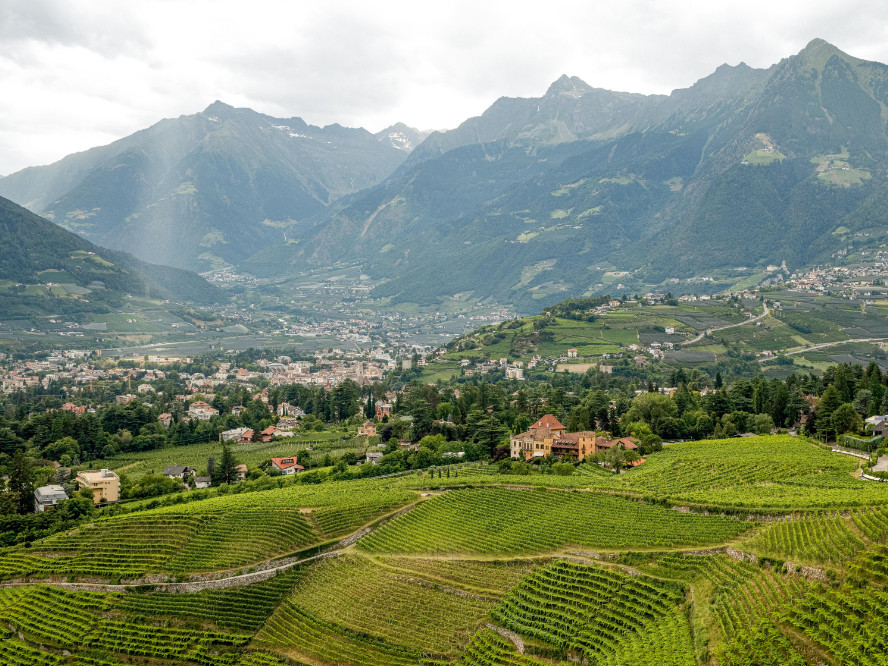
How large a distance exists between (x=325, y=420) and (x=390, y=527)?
61.4 m

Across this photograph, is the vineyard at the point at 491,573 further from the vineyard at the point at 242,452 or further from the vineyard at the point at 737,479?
the vineyard at the point at 242,452

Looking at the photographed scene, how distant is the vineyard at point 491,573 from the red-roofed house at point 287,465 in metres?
12.5

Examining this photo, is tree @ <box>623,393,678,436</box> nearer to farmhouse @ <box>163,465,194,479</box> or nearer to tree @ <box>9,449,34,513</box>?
farmhouse @ <box>163,465,194,479</box>

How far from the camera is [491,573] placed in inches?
1673

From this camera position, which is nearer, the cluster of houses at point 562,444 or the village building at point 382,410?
the cluster of houses at point 562,444

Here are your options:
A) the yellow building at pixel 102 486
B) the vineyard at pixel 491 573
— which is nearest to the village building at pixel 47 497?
the yellow building at pixel 102 486

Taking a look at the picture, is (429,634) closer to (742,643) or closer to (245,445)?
(742,643)

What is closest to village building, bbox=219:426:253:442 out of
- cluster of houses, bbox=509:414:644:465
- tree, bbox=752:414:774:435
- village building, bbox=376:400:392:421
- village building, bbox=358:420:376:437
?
village building, bbox=358:420:376:437

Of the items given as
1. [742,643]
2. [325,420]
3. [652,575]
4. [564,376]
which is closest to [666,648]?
[742,643]

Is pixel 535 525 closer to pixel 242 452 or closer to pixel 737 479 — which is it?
pixel 737 479

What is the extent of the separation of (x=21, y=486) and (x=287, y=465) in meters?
23.1

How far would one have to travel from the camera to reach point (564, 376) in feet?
452

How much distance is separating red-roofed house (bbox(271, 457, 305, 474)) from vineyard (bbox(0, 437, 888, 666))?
12.5m

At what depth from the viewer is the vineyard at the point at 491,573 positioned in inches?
1211
